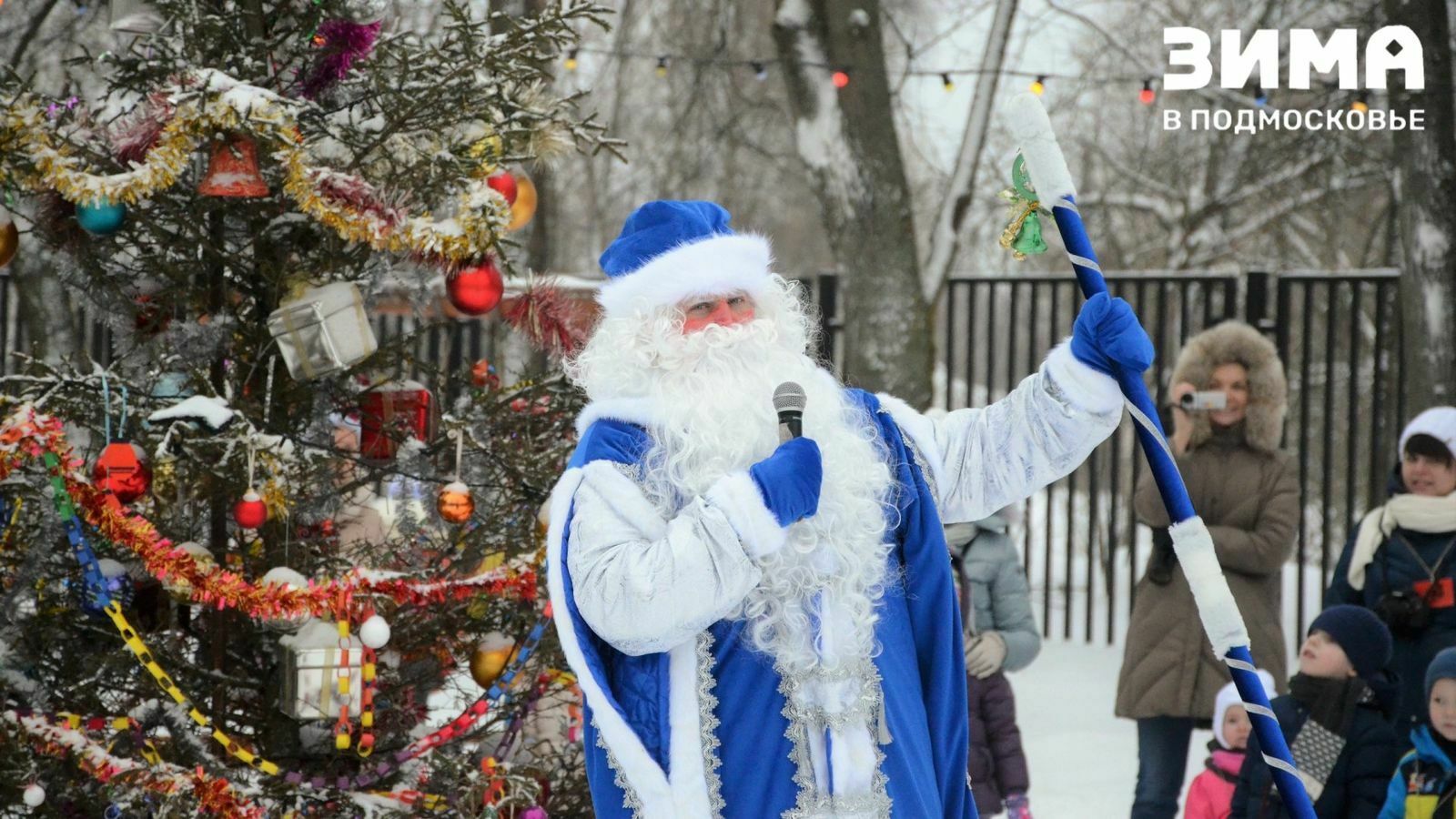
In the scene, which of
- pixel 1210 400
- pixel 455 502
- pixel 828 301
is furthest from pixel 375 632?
pixel 828 301

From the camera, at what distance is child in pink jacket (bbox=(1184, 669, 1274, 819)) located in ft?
15.4

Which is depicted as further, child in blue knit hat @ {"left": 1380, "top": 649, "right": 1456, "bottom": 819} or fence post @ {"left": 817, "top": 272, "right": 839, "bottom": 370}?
fence post @ {"left": 817, "top": 272, "right": 839, "bottom": 370}

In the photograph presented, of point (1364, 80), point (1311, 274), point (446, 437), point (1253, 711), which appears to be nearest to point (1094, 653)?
point (1311, 274)

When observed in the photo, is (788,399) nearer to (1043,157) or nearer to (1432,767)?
(1043,157)

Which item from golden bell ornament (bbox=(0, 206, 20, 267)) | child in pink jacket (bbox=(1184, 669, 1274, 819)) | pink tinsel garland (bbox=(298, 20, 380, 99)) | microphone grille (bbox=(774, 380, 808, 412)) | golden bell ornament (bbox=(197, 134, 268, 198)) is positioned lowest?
child in pink jacket (bbox=(1184, 669, 1274, 819))

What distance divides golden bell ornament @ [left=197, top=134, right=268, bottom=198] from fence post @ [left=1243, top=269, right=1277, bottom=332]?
571cm

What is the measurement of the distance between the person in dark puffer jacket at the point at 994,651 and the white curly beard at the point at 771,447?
7.09ft

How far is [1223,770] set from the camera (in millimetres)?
4711

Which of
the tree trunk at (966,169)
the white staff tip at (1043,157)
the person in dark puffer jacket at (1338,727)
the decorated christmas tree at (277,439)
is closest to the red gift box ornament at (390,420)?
the decorated christmas tree at (277,439)

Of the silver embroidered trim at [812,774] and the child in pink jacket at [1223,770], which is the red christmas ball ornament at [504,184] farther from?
the child in pink jacket at [1223,770]

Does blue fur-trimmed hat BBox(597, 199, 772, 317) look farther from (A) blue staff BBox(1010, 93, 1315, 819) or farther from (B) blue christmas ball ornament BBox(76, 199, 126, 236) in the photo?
(B) blue christmas ball ornament BBox(76, 199, 126, 236)

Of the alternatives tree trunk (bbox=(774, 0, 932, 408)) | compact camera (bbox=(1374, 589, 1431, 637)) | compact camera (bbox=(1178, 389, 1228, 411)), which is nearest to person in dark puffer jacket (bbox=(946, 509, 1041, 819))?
compact camera (bbox=(1178, 389, 1228, 411))

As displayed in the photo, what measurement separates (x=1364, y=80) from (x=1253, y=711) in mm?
7159

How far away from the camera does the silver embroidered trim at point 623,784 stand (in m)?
2.92
